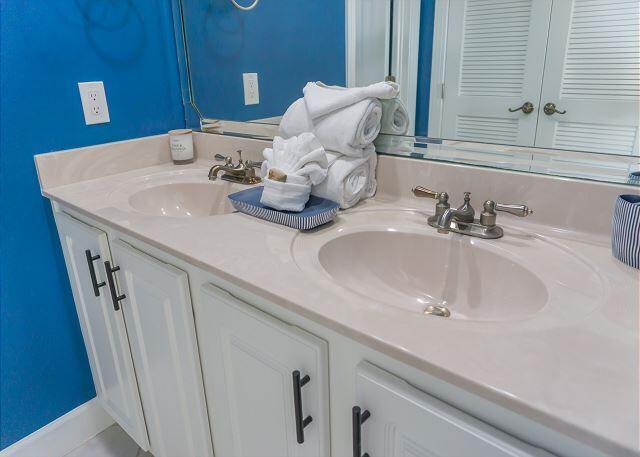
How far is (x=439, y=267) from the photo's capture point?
935mm

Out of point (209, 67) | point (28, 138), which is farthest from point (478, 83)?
point (28, 138)

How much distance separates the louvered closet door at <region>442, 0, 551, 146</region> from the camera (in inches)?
37.5

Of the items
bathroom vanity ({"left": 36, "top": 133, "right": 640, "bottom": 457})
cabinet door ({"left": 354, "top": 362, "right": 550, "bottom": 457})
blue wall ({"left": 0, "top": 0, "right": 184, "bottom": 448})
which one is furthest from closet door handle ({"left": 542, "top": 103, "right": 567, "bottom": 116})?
blue wall ({"left": 0, "top": 0, "right": 184, "bottom": 448})

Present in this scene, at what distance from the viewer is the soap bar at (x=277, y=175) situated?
3.28ft

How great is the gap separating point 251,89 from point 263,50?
0.14 metres

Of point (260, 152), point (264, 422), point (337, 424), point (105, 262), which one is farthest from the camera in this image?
point (260, 152)

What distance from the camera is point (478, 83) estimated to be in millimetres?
1035

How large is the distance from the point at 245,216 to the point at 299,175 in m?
0.17

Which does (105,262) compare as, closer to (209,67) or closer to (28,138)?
(28,138)

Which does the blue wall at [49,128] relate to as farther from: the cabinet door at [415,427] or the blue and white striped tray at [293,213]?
the cabinet door at [415,427]

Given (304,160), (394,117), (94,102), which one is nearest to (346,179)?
(304,160)

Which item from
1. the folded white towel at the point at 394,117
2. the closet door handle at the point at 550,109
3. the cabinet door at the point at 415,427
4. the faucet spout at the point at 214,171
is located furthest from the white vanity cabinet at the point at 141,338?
the closet door handle at the point at 550,109

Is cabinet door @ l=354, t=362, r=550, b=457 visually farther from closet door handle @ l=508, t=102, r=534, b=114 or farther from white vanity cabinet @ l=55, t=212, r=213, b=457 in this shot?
closet door handle @ l=508, t=102, r=534, b=114

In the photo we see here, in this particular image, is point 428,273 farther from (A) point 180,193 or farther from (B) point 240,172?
(A) point 180,193
